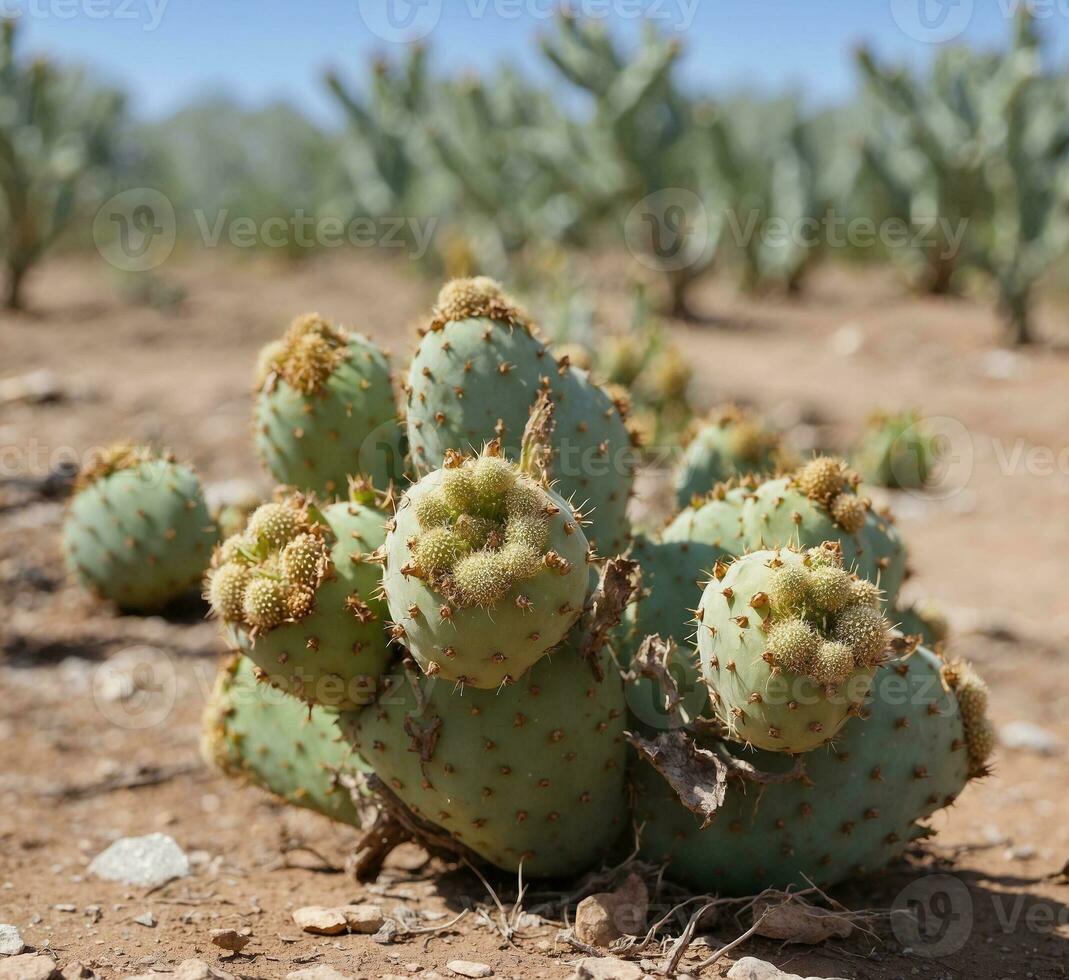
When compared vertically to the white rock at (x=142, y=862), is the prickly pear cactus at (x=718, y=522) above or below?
above

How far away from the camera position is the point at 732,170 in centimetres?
1329

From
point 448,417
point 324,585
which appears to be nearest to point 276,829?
point 324,585

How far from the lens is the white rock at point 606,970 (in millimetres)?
1859

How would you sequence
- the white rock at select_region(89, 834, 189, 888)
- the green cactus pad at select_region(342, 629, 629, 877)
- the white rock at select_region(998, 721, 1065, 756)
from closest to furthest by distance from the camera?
the green cactus pad at select_region(342, 629, 629, 877), the white rock at select_region(89, 834, 189, 888), the white rock at select_region(998, 721, 1065, 756)

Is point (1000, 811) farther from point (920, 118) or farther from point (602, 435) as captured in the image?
point (920, 118)

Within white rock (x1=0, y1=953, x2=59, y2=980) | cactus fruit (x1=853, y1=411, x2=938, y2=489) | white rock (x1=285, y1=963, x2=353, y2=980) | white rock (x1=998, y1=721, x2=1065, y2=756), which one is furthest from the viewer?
cactus fruit (x1=853, y1=411, x2=938, y2=489)

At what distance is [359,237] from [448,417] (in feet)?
51.7

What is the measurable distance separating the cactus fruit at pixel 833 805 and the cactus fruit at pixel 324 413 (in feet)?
3.30

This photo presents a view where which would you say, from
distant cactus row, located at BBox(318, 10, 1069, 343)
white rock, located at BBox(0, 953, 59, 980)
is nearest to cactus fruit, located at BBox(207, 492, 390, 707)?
white rock, located at BBox(0, 953, 59, 980)

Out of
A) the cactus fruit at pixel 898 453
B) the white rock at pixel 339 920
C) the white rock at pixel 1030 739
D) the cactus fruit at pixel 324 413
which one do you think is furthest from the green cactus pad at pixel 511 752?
the cactus fruit at pixel 898 453

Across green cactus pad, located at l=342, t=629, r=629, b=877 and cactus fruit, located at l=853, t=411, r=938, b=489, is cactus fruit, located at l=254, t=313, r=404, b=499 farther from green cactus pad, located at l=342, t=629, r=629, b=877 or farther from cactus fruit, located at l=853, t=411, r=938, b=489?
cactus fruit, located at l=853, t=411, r=938, b=489

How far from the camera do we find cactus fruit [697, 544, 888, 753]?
1826 mm

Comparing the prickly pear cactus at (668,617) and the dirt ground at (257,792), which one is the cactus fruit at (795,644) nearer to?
the prickly pear cactus at (668,617)

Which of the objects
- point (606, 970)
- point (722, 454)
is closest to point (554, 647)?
point (606, 970)
